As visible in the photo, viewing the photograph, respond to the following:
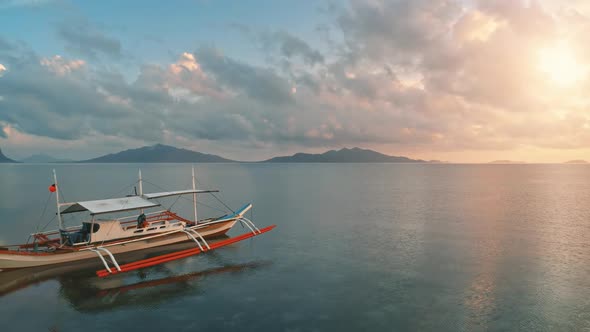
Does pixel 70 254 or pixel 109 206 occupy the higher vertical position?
pixel 109 206

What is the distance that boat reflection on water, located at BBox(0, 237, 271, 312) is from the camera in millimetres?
24453

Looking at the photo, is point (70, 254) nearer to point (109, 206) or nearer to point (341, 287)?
point (109, 206)

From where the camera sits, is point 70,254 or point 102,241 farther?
point 102,241

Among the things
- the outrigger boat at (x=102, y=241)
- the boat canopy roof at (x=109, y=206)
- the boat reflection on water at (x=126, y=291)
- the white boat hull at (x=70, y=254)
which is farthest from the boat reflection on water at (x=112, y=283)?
the boat canopy roof at (x=109, y=206)

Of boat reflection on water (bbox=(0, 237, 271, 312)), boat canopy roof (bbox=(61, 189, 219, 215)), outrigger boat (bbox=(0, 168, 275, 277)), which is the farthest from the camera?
boat canopy roof (bbox=(61, 189, 219, 215))

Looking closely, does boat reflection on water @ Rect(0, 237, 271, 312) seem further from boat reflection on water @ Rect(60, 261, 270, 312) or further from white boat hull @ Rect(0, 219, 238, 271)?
white boat hull @ Rect(0, 219, 238, 271)

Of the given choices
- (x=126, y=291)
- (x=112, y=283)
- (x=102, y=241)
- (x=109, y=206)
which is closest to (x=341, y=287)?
(x=126, y=291)

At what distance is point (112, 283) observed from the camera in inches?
1090

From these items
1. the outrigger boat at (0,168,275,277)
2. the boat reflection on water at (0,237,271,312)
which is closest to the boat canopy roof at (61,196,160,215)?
the outrigger boat at (0,168,275,277)

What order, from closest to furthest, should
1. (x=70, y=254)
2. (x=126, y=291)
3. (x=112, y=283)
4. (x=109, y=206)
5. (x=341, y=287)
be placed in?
(x=126, y=291)
(x=341, y=287)
(x=112, y=283)
(x=70, y=254)
(x=109, y=206)

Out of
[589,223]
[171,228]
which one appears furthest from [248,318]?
[589,223]

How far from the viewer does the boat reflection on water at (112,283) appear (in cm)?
2445

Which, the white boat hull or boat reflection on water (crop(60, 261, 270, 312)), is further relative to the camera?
the white boat hull

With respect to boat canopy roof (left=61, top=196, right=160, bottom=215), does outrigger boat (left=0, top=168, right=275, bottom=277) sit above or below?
below
